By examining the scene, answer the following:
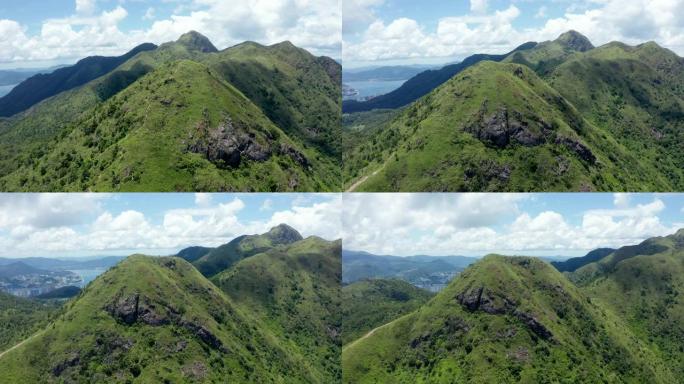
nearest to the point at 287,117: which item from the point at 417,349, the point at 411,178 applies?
the point at 411,178

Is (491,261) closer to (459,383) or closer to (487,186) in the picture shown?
(487,186)

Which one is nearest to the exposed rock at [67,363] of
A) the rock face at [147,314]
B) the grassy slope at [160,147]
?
the rock face at [147,314]

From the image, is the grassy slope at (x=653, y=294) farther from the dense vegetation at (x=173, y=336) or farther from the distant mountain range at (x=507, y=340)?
the dense vegetation at (x=173, y=336)

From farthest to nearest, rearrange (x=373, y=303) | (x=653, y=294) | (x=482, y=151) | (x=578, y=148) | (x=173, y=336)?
(x=653, y=294) < (x=373, y=303) < (x=578, y=148) < (x=482, y=151) < (x=173, y=336)

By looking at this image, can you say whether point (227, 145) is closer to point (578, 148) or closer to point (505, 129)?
point (505, 129)

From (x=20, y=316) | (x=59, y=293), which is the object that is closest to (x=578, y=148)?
(x=20, y=316)

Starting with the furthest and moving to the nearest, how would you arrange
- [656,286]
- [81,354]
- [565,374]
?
[656,286] → [565,374] → [81,354]
